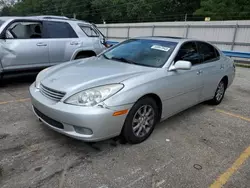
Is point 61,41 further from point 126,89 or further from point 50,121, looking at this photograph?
point 126,89

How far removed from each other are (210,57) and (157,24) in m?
14.0

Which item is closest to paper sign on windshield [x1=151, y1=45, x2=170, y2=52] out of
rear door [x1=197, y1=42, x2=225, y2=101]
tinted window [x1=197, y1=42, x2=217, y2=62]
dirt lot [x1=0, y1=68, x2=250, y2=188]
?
rear door [x1=197, y1=42, x2=225, y2=101]

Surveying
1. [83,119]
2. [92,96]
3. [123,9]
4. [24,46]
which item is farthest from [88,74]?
[123,9]

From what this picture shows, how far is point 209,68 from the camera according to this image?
4.40 m

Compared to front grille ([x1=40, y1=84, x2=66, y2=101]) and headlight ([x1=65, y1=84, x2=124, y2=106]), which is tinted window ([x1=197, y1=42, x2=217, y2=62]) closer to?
headlight ([x1=65, y1=84, x2=124, y2=106])

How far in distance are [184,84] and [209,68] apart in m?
0.98

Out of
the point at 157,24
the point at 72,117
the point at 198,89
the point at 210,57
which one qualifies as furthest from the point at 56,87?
the point at 157,24

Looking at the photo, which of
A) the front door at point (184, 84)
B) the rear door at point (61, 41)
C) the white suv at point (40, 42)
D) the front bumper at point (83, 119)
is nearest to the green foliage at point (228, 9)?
the white suv at point (40, 42)

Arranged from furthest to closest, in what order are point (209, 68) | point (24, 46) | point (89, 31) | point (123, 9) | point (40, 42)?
1. point (123, 9)
2. point (89, 31)
3. point (40, 42)
4. point (24, 46)
5. point (209, 68)

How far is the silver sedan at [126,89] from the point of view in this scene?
272 cm

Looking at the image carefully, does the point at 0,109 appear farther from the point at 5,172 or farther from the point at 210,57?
the point at 210,57

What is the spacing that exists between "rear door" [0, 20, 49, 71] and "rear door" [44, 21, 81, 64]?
170mm

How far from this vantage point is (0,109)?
4.18 meters

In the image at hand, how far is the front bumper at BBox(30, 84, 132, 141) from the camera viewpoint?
2.64 m
